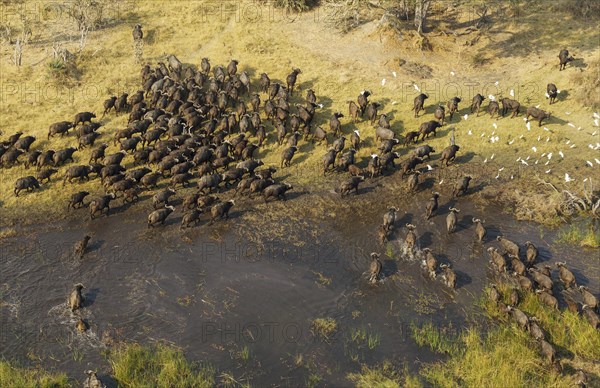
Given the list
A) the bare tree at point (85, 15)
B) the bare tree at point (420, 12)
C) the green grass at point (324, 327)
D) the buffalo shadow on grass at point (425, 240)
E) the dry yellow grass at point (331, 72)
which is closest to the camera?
the green grass at point (324, 327)

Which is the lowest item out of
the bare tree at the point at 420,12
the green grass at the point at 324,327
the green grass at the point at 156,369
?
the green grass at the point at 324,327

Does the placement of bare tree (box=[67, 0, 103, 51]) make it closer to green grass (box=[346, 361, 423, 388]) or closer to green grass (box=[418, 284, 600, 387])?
green grass (box=[346, 361, 423, 388])

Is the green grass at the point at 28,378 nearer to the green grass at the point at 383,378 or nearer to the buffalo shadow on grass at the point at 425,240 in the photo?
the green grass at the point at 383,378

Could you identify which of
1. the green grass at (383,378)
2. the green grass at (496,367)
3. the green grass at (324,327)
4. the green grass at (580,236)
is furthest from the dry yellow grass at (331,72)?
the green grass at (383,378)

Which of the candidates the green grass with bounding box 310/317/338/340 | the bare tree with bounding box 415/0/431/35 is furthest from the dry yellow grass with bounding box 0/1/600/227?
the green grass with bounding box 310/317/338/340

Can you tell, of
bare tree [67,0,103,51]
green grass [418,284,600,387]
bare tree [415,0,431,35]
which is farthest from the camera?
bare tree [67,0,103,51]

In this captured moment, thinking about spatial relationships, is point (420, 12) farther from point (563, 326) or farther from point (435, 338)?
point (435, 338)

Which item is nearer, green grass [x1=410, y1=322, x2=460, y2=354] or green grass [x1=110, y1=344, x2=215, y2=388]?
green grass [x1=110, y1=344, x2=215, y2=388]

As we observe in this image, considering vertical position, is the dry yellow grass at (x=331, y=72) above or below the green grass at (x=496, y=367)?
above
